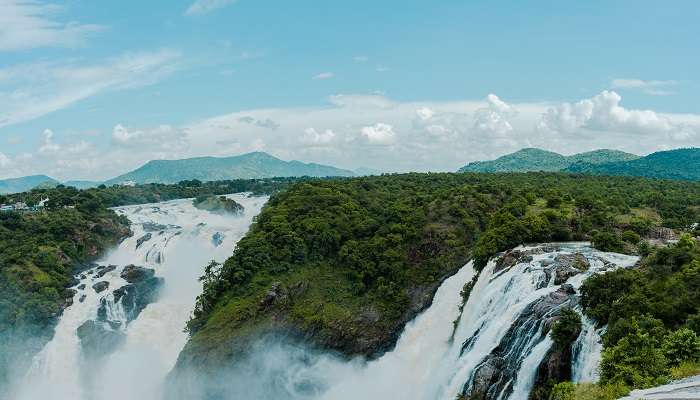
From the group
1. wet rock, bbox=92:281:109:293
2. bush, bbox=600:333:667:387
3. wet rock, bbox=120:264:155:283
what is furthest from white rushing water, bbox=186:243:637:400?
wet rock, bbox=120:264:155:283

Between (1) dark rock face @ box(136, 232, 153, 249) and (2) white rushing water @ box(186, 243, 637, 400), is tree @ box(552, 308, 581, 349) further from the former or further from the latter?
(1) dark rock face @ box(136, 232, 153, 249)

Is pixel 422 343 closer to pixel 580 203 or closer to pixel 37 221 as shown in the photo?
pixel 580 203

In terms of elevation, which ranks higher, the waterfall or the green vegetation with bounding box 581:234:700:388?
the green vegetation with bounding box 581:234:700:388

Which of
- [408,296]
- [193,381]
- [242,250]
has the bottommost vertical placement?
[193,381]

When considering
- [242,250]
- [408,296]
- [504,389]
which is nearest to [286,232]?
[242,250]

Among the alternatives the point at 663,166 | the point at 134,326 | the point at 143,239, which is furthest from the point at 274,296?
the point at 663,166

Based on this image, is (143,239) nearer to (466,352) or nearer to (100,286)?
(100,286)

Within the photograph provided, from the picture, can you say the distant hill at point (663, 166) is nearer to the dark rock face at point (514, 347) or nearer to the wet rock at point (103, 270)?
the wet rock at point (103, 270)
